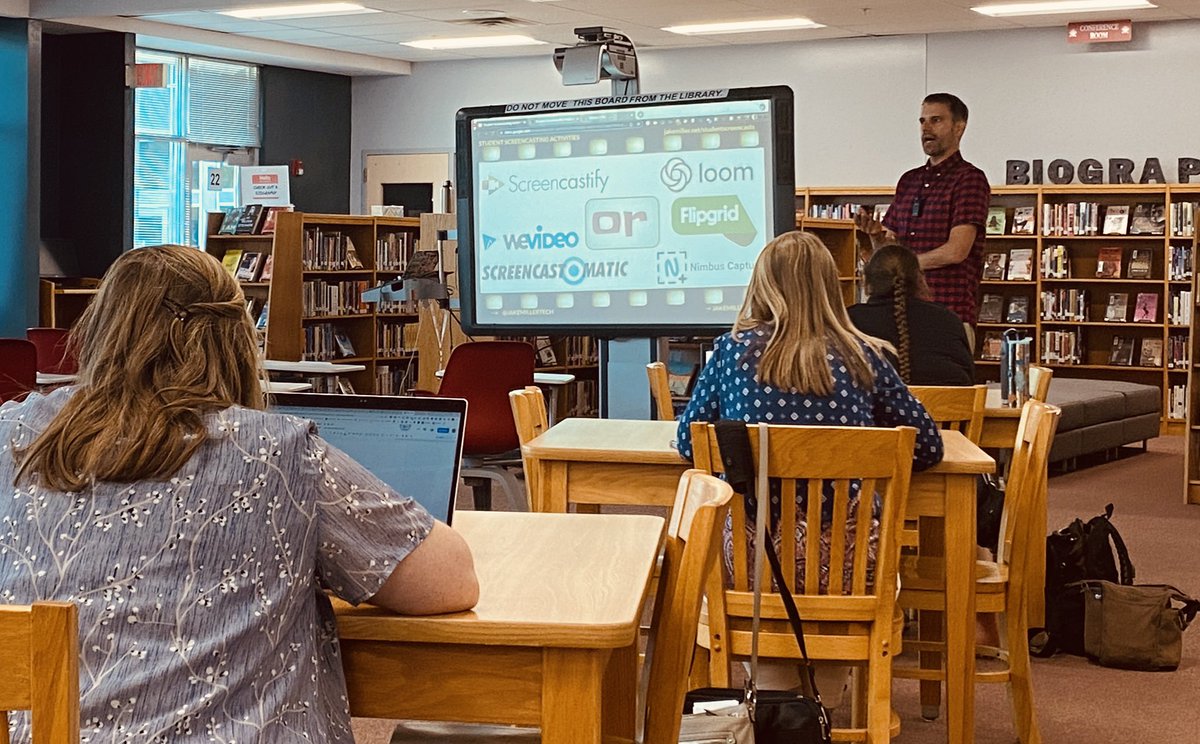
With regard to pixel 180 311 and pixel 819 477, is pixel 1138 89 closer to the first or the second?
pixel 819 477

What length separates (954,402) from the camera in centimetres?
421

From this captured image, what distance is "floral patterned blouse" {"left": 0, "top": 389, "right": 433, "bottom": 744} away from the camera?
165 cm

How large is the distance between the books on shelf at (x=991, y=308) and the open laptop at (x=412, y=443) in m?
10.5

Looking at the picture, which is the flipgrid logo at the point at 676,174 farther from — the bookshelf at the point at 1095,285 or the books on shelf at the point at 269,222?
the bookshelf at the point at 1095,285

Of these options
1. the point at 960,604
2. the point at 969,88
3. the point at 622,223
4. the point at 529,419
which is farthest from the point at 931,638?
the point at 969,88

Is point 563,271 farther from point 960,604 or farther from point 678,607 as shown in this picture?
point 678,607

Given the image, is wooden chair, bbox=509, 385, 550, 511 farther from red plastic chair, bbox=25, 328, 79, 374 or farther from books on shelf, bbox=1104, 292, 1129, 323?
books on shelf, bbox=1104, 292, 1129, 323

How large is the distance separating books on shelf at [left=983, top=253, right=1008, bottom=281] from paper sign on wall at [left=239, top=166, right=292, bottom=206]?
220 inches

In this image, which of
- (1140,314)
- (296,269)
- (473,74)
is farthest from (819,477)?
(473,74)

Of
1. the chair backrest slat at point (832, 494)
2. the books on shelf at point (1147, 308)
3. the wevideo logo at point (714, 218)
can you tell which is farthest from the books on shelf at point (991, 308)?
the chair backrest slat at point (832, 494)

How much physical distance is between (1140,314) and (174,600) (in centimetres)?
1094

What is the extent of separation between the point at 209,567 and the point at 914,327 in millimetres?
3249

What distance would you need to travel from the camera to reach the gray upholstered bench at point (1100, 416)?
8625 mm

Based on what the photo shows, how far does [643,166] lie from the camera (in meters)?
4.10
